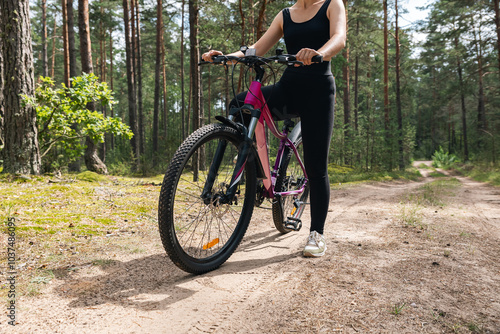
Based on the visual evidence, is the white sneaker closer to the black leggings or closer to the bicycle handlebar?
the black leggings

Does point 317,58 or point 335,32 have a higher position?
point 335,32

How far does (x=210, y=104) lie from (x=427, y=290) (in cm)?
3069

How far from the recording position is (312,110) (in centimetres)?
256

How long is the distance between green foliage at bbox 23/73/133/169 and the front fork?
498cm

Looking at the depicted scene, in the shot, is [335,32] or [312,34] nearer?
[335,32]

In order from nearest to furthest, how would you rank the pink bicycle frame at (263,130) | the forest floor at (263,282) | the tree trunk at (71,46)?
the forest floor at (263,282)
the pink bicycle frame at (263,130)
the tree trunk at (71,46)

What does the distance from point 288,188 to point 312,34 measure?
1515mm

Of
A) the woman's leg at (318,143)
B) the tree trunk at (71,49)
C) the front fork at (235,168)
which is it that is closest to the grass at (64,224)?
the front fork at (235,168)

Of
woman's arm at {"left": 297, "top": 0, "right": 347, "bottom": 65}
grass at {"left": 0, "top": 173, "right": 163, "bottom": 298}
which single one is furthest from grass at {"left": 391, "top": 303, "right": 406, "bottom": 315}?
grass at {"left": 0, "top": 173, "right": 163, "bottom": 298}

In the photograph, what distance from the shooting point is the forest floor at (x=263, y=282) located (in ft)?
5.03

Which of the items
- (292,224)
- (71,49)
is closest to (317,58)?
(292,224)

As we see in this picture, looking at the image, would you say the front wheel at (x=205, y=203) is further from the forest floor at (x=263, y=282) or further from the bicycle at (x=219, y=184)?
the forest floor at (x=263, y=282)

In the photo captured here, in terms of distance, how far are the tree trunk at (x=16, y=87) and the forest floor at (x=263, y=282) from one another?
6.89ft

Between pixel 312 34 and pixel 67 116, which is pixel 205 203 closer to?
pixel 312 34
